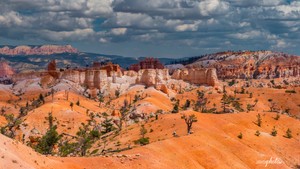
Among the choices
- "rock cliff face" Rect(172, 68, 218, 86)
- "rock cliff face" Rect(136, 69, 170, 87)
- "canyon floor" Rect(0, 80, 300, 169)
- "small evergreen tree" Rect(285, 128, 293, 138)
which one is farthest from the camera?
"rock cliff face" Rect(172, 68, 218, 86)

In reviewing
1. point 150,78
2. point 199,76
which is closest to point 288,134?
point 150,78

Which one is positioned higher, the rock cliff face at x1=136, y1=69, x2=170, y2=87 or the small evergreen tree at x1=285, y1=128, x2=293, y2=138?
the rock cliff face at x1=136, y1=69, x2=170, y2=87

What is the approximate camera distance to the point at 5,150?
32688 mm

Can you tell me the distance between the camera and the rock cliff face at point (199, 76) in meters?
168

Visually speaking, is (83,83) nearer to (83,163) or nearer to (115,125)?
(115,125)

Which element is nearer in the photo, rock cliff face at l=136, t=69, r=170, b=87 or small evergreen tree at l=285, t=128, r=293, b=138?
small evergreen tree at l=285, t=128, r=293, b=138

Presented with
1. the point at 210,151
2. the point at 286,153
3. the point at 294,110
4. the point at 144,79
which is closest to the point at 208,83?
the point at 144,79

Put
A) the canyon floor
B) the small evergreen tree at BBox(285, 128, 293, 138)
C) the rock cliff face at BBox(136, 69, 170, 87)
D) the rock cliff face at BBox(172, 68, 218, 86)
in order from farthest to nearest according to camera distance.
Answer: the rock cliff face at BBox(172, 68, 218, 86) < the rock cliff face at BBox(136, 69, 170, 87) < the small evergreen tree at BBox(285, 128, 293, 138) < the canyon floor

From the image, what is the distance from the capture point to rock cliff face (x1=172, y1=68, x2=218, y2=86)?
168 m

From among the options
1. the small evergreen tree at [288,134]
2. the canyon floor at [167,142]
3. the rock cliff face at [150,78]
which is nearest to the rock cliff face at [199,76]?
the rock cliff face at [150,78]

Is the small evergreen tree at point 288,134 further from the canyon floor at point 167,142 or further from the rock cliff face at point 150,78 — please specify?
the rock cliff face at point 150,78

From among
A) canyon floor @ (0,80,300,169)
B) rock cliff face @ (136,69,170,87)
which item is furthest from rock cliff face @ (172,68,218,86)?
canyon floor @ (0,80,300,169)

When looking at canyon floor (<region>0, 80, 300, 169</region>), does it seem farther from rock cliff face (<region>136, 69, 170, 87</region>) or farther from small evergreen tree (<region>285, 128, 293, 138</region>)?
rock cliff face (<region>136, 69, 170, 87</region>)

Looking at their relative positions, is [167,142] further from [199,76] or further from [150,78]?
[199,76]
